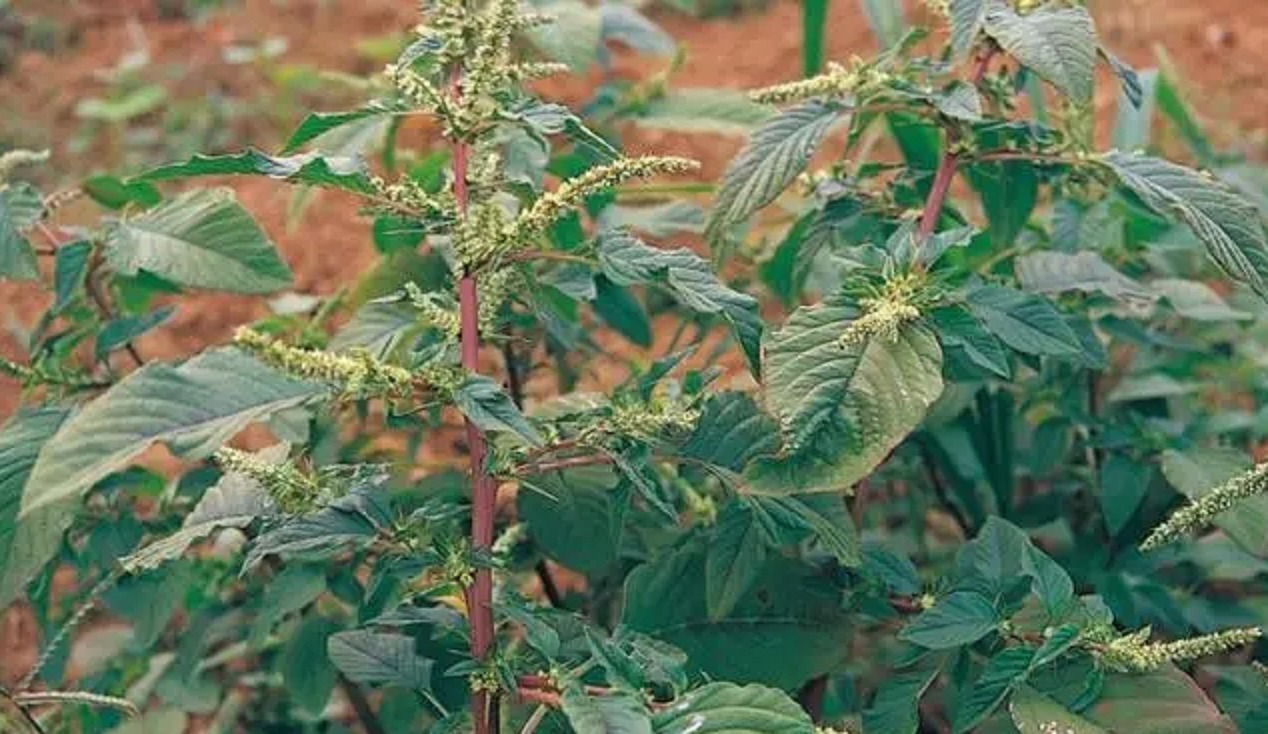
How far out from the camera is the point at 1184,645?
1.40m

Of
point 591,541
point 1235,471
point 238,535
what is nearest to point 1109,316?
point 1235,471

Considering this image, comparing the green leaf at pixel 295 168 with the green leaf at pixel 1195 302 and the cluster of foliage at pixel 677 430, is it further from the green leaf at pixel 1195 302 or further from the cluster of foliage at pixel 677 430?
the green leaf at pixel 1195 302

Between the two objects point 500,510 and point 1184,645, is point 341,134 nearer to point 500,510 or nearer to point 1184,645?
point 500,510

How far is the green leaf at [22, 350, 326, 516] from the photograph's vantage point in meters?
1.32

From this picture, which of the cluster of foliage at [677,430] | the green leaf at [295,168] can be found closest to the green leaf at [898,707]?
the cluster of foliage at [677,430]

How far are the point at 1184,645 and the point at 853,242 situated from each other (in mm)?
676

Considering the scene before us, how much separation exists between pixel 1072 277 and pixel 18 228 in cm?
95

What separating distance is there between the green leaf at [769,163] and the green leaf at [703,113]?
0.55 metres

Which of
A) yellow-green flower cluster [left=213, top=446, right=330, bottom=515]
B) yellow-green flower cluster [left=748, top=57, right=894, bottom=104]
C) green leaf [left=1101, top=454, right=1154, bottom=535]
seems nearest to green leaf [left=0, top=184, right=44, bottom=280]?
yellow-green flower cluster [left=213, top=446, right=330, bottom=515]

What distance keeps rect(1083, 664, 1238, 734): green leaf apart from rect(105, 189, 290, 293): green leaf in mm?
772

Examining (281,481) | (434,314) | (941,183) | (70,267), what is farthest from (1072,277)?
(70,267)

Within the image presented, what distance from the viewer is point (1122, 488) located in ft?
6.43

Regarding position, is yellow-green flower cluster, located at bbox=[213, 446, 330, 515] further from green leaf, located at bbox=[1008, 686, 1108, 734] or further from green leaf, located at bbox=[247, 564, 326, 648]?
green leaf, located at bbox=[1008, 686, 1108, 734]

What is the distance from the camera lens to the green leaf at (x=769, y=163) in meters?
1.65
